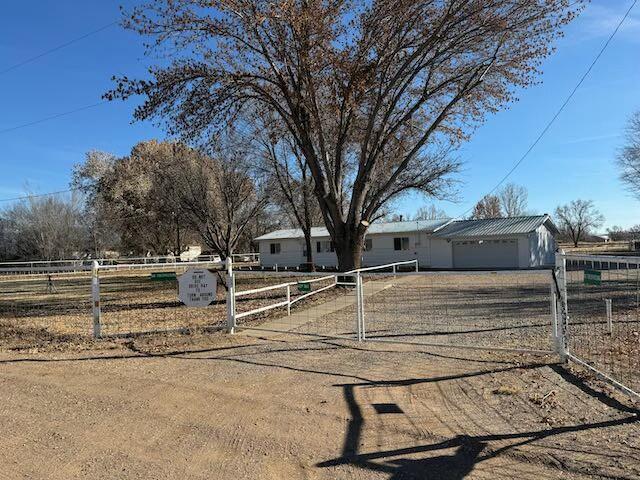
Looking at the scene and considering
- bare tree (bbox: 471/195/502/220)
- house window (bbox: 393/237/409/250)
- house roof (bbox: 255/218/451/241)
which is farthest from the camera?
bare tree (bbox: 471/195/502/220)

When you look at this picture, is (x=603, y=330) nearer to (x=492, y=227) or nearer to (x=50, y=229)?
(x=492, y=227)

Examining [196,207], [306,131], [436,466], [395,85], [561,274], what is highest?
[395,85]

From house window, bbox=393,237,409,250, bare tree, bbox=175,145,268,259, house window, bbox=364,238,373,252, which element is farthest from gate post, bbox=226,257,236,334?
house window, bbox=364,238,373,252

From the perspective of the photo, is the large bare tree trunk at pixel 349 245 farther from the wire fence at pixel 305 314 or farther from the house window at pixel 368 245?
the house window at pixel 368 245

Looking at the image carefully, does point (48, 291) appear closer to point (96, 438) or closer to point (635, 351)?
point (96, 438)

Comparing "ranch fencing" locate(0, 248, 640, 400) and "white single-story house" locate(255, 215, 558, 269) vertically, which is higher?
"white single-story house" locate(255, 215, 558, 269)

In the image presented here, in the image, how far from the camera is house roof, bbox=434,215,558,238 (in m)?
37.5

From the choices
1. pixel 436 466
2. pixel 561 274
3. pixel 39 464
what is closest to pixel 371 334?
pixel 561 274

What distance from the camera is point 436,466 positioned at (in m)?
3.98

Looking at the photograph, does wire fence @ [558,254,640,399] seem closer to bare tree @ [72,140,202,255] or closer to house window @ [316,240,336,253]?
house window @ [316,240,336,253]

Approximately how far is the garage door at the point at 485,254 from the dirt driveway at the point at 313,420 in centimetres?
3205

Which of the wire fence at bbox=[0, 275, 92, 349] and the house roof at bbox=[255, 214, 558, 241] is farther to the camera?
the house roof at bbox=[255, 214, 558, 241]

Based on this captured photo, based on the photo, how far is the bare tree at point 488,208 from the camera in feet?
299

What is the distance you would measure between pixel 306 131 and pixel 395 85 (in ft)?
12.9
